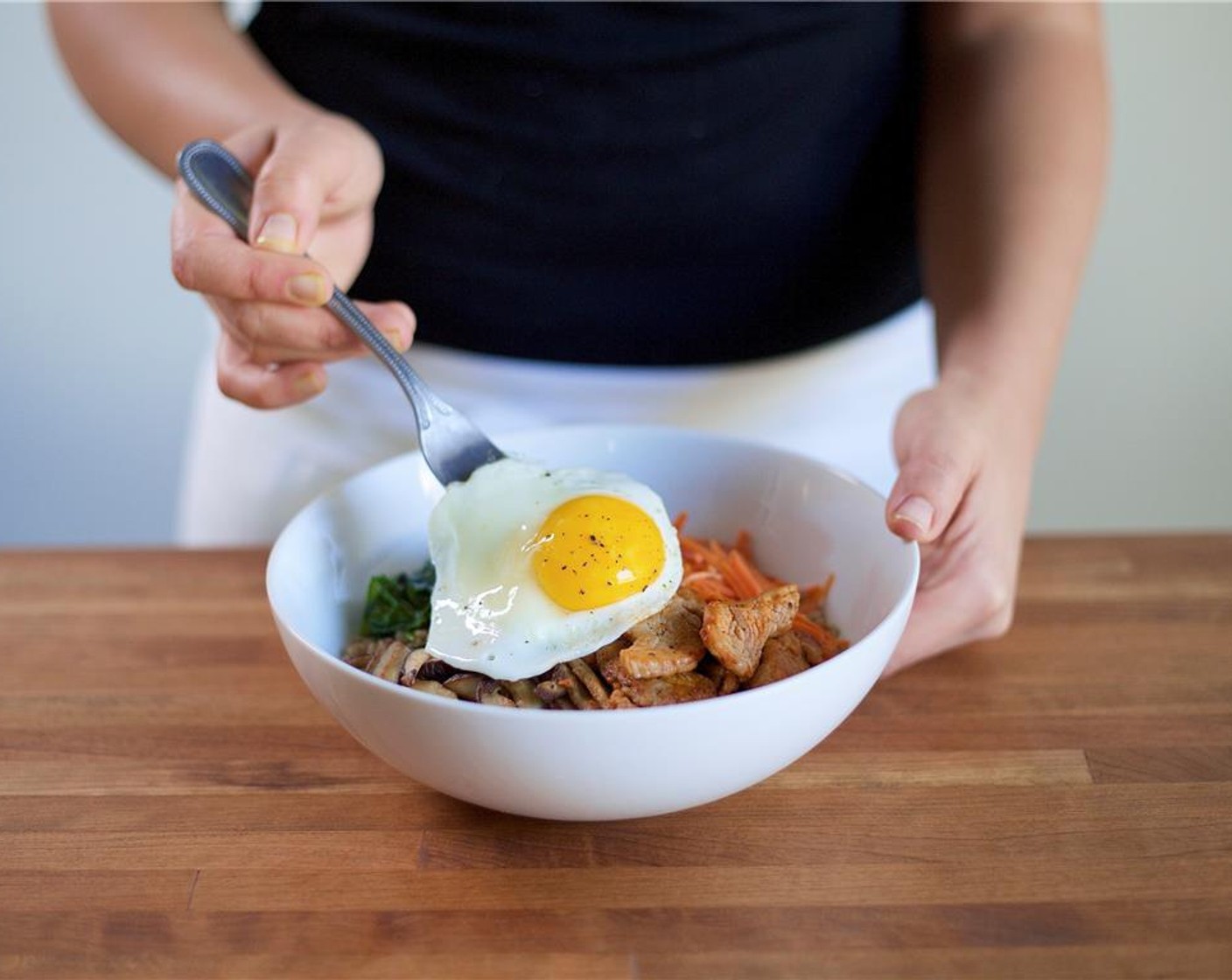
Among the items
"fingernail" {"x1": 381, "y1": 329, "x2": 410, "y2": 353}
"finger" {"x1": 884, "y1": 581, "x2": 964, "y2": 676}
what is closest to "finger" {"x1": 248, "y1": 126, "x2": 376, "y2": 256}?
"fingernail" {"x1": 381, "y1": 329, "x2": 410, "y2": 353}

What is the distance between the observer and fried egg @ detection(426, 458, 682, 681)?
1.37m

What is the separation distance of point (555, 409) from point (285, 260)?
36.6 inches

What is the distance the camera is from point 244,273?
57.8 inches

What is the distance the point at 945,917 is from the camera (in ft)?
3.84

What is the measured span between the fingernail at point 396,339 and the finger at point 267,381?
137 millimetres

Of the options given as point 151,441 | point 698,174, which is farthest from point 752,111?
point 151,441

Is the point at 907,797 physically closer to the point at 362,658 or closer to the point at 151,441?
the point at 362,658

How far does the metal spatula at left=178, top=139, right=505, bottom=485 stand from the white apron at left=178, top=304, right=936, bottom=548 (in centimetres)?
64

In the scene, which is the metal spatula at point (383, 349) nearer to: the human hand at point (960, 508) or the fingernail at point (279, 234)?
the fingernail at point (279, 234)


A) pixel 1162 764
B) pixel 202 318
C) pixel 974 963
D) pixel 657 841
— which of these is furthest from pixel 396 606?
pixel 202 318

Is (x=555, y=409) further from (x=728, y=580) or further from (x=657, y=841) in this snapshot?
(x=657, y=841)

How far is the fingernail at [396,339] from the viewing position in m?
1.61

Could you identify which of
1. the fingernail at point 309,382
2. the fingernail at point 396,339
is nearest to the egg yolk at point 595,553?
the fingernail at point 396,339

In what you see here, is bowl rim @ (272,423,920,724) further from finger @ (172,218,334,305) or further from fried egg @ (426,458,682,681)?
finger @ (172,218,334,305)
